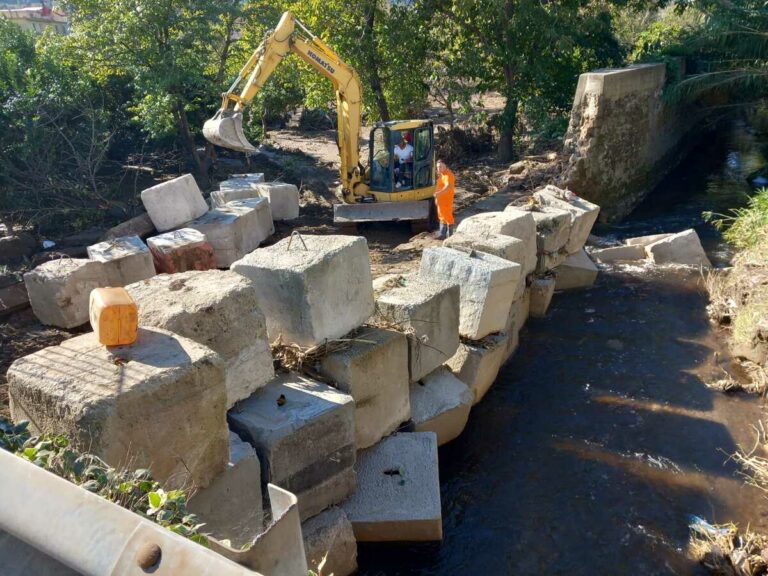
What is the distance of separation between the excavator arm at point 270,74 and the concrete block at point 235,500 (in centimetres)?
688

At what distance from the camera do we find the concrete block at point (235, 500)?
3477mm

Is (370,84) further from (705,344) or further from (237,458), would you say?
(237,458)

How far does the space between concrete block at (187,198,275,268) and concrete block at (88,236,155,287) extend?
1502 millimetres

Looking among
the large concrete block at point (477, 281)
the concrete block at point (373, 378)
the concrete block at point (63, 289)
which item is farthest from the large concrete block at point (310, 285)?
the concrete block at point (63, 289)

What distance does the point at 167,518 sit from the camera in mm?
2299

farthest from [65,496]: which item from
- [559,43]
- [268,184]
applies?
[559,43]

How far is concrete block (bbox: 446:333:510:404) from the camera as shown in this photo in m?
6.28

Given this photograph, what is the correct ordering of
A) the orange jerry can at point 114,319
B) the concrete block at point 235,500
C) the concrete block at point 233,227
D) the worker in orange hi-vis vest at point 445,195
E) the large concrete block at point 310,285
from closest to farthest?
the orange jerry can at point 114,319 → the concrete block at point 235,500 → the large concrete block at point 310,285 → the concrete block at point 233,227 → the worker in orange hi-vis vest at point 445,195

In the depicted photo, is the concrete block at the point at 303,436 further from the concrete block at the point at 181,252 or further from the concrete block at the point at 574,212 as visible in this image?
the concrete block at the point at 574,212

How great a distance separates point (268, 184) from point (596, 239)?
5.97m

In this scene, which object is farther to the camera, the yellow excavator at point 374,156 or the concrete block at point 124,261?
the yellow excavator at point 374,156

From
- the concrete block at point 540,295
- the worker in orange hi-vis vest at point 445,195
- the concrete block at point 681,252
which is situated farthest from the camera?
Result: the worker in orange hi-vis vest at point 445,195

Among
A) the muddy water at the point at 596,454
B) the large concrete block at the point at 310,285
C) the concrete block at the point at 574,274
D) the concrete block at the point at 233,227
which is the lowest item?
the muddy water at the point at 596,454

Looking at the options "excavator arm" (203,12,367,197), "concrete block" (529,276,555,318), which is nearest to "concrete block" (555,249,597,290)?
"concrete block" (529,276,555,318)
